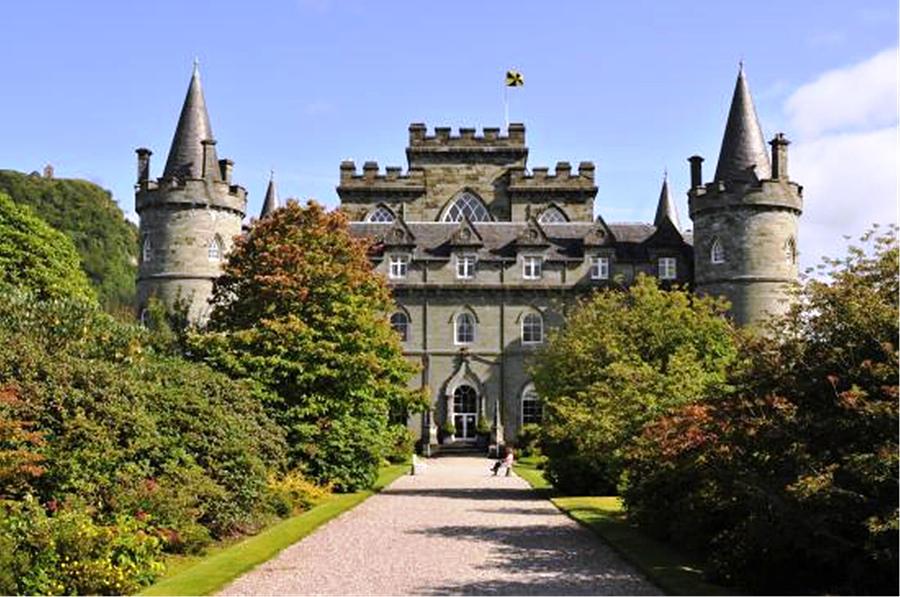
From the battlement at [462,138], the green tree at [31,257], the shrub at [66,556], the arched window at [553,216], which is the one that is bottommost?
the shrub at [66,556]

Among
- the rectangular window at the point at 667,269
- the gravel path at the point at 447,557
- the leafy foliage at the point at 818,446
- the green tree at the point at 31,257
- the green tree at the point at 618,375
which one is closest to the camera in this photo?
the leafy foliage at the point at 818,446

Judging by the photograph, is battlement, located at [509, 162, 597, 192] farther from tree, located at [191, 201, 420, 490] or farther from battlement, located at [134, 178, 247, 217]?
tree, located at [191, 201, 420, 490]

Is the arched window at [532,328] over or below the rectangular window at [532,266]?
below

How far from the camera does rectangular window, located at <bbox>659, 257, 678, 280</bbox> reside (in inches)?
1946

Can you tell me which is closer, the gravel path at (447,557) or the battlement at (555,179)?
the gravel path at (447,557)

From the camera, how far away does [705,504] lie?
1578 cm

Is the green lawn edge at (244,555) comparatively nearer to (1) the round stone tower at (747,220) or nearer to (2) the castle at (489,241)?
(2) the castle at (489,241)

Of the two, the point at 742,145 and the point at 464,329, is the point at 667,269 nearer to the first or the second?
the point at 742,145

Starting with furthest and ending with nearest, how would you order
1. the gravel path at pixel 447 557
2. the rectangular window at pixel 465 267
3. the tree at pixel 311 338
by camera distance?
the rectangular window at pixel 465 267
the tree at pixel 311 338
the gravel path at pixel 447 557

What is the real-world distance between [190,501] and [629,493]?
8.15 meters

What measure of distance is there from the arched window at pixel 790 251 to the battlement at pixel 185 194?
961 inches

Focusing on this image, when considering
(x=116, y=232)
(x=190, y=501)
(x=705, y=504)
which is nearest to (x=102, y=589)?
(x=190, y=501)

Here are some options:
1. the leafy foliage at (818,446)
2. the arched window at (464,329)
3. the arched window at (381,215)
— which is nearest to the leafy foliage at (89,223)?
the arched window at (381,215)

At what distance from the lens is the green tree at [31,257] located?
3750cm
